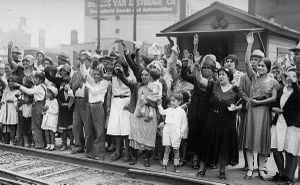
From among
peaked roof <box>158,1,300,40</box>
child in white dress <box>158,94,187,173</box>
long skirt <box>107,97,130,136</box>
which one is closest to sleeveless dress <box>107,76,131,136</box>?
long skirt <box>107,97,130,136</box>

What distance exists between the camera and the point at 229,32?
12.0m

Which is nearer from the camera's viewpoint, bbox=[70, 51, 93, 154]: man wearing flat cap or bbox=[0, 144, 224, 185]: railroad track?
bbox=[0, 144, 224, 185]: railroad track

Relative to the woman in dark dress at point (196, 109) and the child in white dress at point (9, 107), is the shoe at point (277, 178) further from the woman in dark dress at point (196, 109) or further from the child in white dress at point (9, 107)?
the child in white dress at point (9, 107)

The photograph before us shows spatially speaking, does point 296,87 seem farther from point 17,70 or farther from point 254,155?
point 17,70

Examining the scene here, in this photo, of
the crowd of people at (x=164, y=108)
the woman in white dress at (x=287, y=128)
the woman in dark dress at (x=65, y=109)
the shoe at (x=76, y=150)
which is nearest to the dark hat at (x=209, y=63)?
the crowd of people at (x=164, y=108)

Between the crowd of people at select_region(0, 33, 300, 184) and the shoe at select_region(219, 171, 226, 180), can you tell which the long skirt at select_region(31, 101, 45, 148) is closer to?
the crowd of people at select_region(0, 33, 300, 184)

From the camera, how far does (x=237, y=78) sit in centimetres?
707

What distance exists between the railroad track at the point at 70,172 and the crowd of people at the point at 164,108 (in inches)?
18.5

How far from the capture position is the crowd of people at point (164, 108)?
20.4 ft

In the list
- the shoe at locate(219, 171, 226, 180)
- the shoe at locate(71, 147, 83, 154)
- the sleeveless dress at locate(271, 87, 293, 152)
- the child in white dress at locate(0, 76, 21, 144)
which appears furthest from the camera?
the child in white dress at locate(0, 76, 21, 144)

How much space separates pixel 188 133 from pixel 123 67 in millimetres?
1886

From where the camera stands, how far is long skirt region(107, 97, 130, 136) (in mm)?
7496

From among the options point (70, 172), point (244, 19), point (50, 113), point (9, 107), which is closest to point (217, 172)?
point (70, 172)

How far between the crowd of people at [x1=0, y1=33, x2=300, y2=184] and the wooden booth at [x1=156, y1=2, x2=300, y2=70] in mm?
4351
